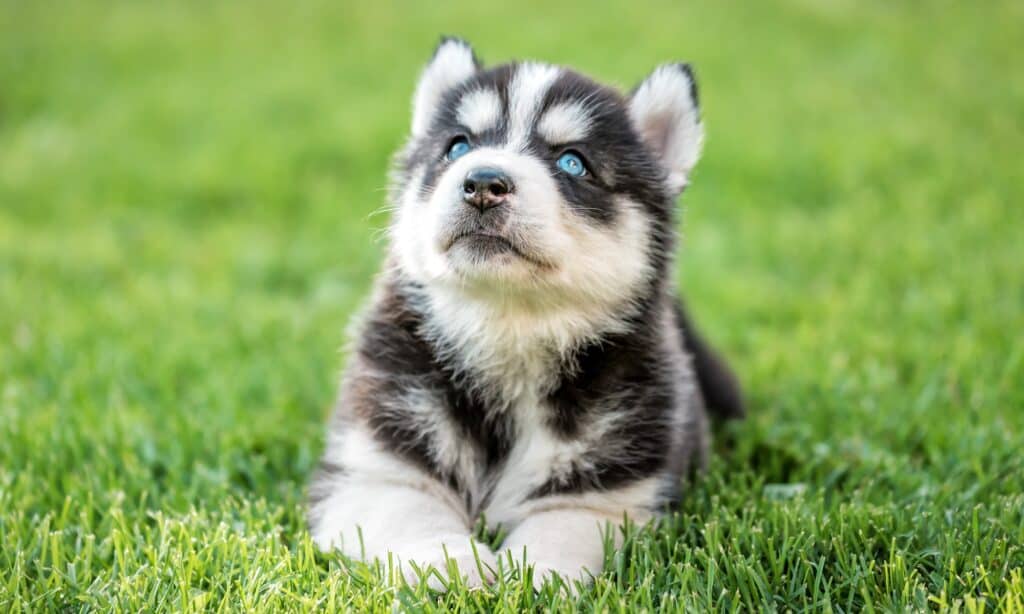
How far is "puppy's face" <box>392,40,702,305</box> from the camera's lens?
3338mm

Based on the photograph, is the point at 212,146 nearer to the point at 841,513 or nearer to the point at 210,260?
the point at 210,260

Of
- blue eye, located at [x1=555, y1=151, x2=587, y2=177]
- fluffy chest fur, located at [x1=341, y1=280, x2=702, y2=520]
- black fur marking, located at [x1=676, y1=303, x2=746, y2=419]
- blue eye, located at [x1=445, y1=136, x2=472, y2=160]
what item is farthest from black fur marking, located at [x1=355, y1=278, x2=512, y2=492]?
black fur marking, located at [x1=676, y1=303, x2=746, y2=419]

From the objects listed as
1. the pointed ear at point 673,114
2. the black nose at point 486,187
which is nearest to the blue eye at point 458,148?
the black nose at point 486,187

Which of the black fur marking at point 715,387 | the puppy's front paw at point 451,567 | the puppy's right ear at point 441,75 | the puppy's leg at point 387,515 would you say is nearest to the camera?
the puppy's front paw at point 451,567

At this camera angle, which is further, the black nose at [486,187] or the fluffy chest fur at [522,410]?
the fluffy chest fur at [522,410]

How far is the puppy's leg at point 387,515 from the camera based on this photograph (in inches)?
125

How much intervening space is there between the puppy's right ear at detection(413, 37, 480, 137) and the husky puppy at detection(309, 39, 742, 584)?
0.15 metres

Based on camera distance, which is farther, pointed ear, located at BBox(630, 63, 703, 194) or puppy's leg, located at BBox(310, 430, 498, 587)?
pointed ear, located at BBox(630, 63, 703, 194)

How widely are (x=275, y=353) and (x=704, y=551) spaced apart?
348 centimetres

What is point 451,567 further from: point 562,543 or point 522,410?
point 522,410

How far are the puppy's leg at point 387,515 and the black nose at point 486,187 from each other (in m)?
0.97

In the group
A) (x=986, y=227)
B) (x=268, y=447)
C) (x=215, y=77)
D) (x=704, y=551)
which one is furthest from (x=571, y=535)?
(x=215, y=77)

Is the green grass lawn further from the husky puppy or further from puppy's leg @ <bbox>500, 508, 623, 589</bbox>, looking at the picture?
the husky puppy

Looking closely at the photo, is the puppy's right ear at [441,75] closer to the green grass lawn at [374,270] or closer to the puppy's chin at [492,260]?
the green grass lawn at [374,270]
